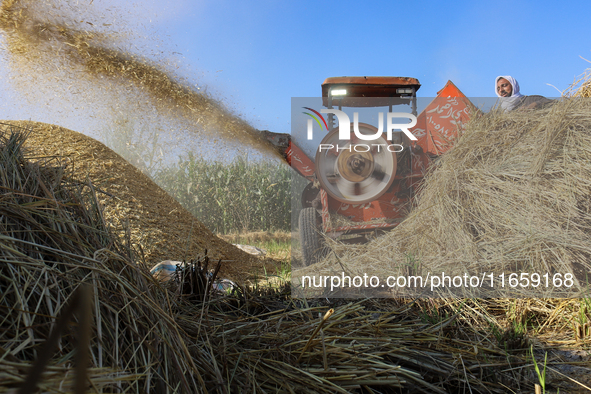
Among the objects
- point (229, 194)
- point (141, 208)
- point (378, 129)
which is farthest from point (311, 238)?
point (229, 194)

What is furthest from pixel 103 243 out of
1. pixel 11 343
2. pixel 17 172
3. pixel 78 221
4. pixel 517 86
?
pixel 517 86

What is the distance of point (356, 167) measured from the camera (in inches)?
146

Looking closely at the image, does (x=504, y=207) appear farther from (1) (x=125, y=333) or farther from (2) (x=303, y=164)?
(1) (x=125, y=333)

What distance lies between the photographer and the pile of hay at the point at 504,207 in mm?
3115

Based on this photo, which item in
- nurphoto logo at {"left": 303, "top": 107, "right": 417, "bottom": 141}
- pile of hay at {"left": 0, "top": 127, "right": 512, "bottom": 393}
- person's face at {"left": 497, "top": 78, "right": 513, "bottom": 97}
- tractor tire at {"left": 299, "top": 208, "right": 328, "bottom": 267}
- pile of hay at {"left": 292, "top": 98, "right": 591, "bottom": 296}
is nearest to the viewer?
pile of hay at {"left": 0, "top": 127, "right": 512, "bottom": 393}

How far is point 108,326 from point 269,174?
9439 millimetres

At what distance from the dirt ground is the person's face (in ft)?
13.4

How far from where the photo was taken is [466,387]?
1518 millimetres

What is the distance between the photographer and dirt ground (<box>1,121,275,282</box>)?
481cm

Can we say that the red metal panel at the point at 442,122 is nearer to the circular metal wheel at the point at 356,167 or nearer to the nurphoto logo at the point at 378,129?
the nurphoto logo at the point at 378,129

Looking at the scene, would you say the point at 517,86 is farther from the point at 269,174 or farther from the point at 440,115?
the point at 269,174

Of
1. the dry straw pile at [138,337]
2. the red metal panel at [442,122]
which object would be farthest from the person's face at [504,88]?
the dry straw pile at [138,337]

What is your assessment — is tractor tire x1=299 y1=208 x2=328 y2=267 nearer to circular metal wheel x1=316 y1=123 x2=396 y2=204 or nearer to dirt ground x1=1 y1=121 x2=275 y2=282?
circular metal wheel x1=316 y1=123 x2=396 y2=204

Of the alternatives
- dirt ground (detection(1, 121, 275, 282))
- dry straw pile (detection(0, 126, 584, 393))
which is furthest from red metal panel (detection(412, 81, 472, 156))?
dirt ground (detection(1, 121, 275, 282))
